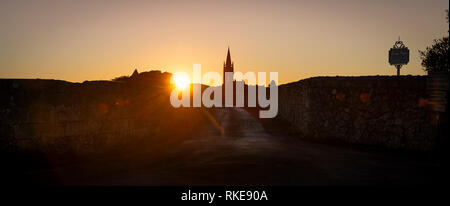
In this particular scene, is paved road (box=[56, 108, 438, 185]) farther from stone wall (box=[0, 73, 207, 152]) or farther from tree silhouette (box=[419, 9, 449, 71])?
tree silhouette (box=[419, 9, 449, 71])

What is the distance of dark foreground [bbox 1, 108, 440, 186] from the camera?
667 centimetres

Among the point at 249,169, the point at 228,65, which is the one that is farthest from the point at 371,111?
the point at 228,65

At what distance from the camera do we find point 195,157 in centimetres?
948

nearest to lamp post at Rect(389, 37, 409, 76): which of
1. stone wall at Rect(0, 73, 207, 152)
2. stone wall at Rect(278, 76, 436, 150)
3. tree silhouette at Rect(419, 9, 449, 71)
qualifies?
tree silhouette at Rect(419, 9, 449, 71)

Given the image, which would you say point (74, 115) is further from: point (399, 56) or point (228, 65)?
point (228, 65)

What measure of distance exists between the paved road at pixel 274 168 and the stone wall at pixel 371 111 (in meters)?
1.57

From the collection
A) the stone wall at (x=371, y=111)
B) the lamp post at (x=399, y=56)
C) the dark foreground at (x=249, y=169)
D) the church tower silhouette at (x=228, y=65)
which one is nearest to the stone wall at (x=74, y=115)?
the dark foreground at (x=249, y=169)

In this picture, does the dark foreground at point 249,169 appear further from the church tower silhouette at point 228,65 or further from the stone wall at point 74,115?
the church tower silhouette at point 228,65

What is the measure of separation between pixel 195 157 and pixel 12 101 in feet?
17.4

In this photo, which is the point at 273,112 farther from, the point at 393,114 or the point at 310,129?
the point at 393,114

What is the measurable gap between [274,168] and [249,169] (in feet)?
2.13

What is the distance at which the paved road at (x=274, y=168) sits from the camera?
667 cm

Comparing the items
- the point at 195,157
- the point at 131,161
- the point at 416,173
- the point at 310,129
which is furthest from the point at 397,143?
the point at 131,161

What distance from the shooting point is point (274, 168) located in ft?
25.8
